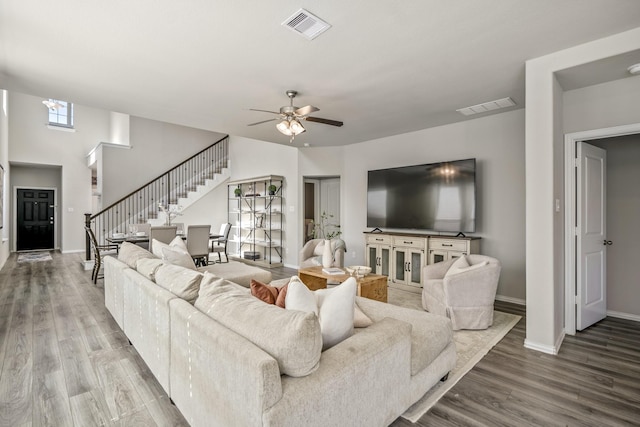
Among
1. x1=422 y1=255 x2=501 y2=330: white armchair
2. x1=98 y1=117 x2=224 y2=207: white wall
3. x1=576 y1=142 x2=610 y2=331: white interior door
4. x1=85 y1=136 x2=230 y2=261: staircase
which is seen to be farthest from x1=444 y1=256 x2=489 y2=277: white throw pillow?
x1=98 y1=117 x2=224 y2=207: white wall

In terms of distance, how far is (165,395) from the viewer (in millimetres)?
2184

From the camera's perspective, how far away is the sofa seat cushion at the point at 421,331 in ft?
6.53

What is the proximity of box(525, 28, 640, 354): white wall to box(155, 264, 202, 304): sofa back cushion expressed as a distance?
290cm

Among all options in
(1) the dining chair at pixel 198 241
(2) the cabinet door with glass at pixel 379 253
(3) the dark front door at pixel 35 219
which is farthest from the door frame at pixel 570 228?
(3) the dark front door at pixel 35 219

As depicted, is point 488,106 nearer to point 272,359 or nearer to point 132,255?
point 272,359

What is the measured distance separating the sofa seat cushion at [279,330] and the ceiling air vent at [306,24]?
1.94m

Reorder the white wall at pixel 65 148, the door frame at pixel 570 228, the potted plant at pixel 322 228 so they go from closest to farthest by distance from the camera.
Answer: the door frame at pixel 570 228 < the potted plant at pixel 322 228 < the white wall at pixel 65 148

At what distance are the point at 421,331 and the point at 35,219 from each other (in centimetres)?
1175

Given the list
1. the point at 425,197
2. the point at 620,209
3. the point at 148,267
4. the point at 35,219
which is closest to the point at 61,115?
the point at 35,219

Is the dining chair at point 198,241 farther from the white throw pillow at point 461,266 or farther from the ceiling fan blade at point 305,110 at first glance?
the white throw pillow at point 461,266

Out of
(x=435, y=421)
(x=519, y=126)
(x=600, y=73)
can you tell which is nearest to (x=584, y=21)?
(x=600, y=73)

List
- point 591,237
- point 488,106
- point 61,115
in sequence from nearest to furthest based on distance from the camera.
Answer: point 591,237, point 488,106, point 61,115

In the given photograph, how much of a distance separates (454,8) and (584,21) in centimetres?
103

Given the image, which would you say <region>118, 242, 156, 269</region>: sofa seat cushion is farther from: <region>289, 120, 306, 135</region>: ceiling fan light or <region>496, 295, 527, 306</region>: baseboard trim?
<region>496, 295, 527, 306</region>: baseboard trim
